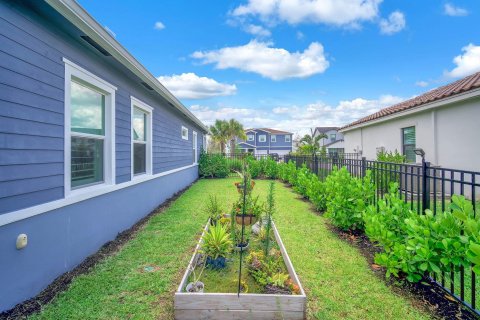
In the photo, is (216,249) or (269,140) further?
(269,140)

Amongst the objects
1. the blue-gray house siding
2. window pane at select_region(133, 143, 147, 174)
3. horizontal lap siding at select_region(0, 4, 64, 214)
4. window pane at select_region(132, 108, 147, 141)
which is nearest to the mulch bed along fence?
the blue-gray house siding

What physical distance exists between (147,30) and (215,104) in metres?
19.9

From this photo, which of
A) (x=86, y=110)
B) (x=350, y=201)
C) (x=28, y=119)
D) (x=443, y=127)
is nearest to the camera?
(x=28, y=119)

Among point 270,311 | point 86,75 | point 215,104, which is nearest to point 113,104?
point 86,75

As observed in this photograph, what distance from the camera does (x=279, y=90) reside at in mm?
19594

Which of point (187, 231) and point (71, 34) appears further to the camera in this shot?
point (187, 231)

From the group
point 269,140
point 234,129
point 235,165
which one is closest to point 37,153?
point 235,165

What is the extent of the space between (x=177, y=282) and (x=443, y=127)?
8725 millimetres

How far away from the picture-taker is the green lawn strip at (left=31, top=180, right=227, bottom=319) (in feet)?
7.47

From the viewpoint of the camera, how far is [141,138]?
19.7ft

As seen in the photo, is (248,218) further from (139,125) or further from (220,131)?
(220,131)

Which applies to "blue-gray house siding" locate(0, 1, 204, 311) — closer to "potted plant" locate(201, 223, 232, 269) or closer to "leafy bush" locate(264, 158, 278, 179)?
"potted plant" locate(201, 223, 232, 269)

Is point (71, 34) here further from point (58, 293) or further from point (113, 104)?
point (58, 293)

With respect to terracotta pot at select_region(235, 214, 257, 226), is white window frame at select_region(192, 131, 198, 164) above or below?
above
